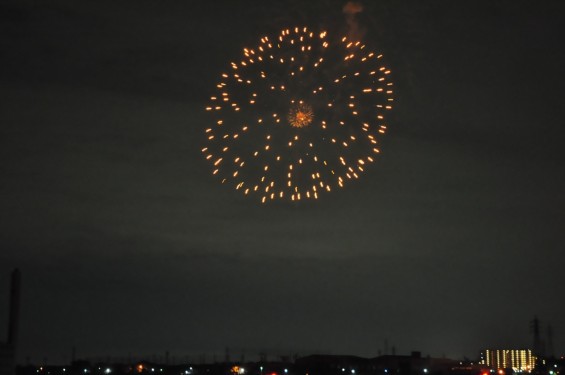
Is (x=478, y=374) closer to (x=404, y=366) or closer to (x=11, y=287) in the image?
(x=404, y=366)

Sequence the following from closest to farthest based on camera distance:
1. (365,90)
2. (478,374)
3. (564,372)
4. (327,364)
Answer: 1. (365,90)
2. (478,374)
3. (564,372)
4. (327,364)

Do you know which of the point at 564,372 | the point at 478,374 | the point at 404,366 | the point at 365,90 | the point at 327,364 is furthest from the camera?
the point at 327,364

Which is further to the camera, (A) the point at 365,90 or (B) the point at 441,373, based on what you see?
(B) the point at 441,373

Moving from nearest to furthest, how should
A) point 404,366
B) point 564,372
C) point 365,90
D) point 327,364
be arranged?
point 365,90 < point 564,372 < point 404,366 < point 327,364

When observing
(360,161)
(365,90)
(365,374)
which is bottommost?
(365,374)

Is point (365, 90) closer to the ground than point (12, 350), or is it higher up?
higher up

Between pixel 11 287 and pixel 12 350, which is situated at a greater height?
pixel 11 287

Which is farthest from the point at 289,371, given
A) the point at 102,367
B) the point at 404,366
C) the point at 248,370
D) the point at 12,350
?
the point at 12,350

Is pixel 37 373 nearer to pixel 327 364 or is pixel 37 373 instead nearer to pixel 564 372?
pixel 327 364

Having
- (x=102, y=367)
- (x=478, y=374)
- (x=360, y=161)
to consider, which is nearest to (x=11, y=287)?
(x=360, y=161)
